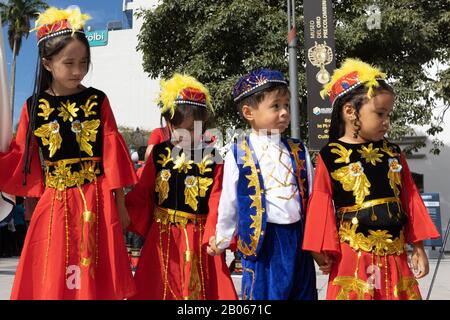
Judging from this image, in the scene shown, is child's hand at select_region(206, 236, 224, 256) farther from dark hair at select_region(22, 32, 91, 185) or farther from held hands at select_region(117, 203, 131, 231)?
dark hair at select_region(22, 32, 91, 185)

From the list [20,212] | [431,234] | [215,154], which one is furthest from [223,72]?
[431,234]

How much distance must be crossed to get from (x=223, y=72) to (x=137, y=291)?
954 centimetres

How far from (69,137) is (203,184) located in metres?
0.83

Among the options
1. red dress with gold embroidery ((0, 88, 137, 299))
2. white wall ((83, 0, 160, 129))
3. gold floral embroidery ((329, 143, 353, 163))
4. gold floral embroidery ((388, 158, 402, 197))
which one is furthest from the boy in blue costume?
white wall ((83, 0, 160, 129))

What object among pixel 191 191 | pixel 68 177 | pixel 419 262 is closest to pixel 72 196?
pixel 68 177

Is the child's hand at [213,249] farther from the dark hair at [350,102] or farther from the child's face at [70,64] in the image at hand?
the child's face at [70,64]

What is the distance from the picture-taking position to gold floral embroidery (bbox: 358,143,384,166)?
9.10ft

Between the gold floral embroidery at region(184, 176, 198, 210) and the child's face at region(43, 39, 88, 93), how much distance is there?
0.86 meters

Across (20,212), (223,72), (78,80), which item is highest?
(223,72)

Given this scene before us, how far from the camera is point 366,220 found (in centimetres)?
267

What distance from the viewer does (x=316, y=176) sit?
2.82 m

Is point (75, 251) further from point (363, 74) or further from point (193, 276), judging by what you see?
point (363, 74)

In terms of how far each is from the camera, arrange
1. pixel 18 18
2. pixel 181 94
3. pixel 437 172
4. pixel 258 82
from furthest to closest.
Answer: pixel 18 18, pixel 437 172, pixel 181 94, pixel 258 82

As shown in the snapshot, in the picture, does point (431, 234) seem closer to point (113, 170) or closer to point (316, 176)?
point (316, 176)
